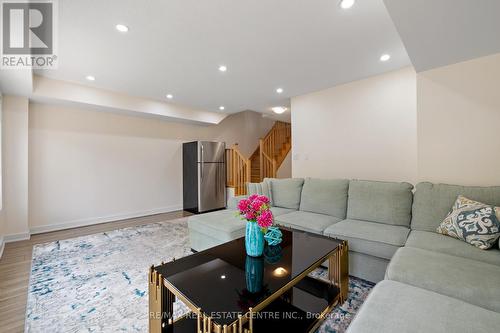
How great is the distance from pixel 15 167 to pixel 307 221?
449 cm

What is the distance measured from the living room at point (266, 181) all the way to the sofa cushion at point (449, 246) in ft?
→ 0.05

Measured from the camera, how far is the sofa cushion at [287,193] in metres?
3.29

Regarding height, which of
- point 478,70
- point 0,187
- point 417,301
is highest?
point 478,70

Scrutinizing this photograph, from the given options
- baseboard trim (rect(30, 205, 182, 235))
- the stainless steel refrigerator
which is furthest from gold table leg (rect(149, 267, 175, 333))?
the stainless steel refrigerator

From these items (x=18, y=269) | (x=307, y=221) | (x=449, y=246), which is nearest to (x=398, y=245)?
(x=449, y=246)

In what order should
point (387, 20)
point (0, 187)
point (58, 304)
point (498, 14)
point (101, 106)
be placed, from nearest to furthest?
point (498, 14) < point (58, 304) < point (387, 20) < point (0, 187) < point (101, 106)

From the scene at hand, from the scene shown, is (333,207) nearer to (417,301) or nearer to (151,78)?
(417,301)

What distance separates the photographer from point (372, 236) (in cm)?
205

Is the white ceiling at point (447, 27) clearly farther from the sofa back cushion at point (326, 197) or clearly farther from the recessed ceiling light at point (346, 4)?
the sofa back cushion at point (326, 197)

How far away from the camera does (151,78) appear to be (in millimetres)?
3377

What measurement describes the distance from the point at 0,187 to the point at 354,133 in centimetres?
542

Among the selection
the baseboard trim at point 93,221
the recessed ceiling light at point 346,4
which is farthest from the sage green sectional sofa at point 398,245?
the baseboard trim at point 93,221

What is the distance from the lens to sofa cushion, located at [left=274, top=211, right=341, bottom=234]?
2427mm

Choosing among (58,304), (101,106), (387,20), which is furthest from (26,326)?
(387,20)
